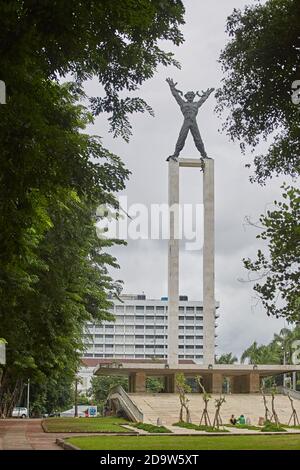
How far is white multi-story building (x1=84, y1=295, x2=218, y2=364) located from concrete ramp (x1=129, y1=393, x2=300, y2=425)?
76611mm

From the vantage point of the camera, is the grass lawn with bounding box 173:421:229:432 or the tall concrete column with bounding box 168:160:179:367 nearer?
the grass lawn with bounding box 173:421:229:432

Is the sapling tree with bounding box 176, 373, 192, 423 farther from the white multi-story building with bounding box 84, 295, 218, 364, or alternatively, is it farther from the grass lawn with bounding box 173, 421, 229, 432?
the white multi-story building with bounding box 84, 295, 218, 364

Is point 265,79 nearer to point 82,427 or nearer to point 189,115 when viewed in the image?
point 82,427

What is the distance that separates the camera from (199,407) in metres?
35.8

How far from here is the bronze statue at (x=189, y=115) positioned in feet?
149

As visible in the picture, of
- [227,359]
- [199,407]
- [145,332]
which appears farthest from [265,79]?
[145,332]

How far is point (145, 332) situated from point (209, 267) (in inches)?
3027

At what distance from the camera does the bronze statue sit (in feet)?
149

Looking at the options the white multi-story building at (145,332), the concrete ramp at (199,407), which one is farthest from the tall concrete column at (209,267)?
the white multi-story building at (145,332)

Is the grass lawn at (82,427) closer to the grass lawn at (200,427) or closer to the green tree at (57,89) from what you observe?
the grass lawn at (200,427)

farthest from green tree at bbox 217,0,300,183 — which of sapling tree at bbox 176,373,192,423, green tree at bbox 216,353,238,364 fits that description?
green tree at bbox 216,353,238,364

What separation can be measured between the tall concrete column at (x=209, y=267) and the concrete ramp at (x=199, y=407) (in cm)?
426

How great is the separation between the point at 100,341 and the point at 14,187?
375 ft

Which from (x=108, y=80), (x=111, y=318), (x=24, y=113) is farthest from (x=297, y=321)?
(x=111, y=318)
